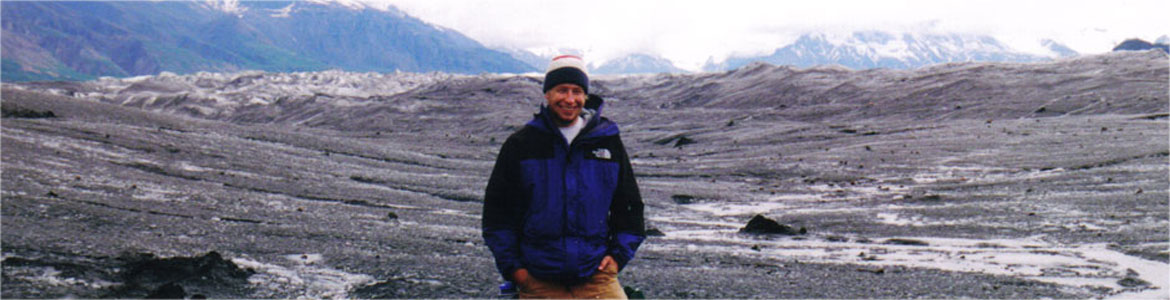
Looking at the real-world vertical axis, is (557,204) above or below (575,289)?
above

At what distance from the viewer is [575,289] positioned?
4.74 metres

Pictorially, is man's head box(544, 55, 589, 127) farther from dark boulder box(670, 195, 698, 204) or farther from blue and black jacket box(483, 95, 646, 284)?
dark boulder box(670, 195, 698, 204)

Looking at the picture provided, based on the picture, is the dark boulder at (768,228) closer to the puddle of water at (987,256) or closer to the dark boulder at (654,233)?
the puddle of water at (987,256)

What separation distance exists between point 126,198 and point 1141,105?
3467 centimetres

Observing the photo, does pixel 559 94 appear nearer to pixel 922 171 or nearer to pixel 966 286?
pixel 966 286

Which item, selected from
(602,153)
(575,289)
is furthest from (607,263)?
(602,153)

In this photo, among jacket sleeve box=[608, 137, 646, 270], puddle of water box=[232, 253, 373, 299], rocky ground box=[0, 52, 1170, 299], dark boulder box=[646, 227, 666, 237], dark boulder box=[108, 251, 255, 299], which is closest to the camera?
jacket sleeve box=[608, 137, 646, 270]

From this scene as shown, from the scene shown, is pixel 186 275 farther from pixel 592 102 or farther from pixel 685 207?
pixel 685 207

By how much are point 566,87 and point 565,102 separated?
126 mm

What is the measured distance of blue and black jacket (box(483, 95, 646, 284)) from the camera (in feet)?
15.3

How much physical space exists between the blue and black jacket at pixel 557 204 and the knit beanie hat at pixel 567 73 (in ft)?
0.59

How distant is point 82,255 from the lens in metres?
8.91

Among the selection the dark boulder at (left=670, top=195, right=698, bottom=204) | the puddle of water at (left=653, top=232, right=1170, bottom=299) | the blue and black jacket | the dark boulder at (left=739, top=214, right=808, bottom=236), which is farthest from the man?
the dark boulder at (left=670, top=195, right=698, bottom=204)

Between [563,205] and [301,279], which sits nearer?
[563,205]
